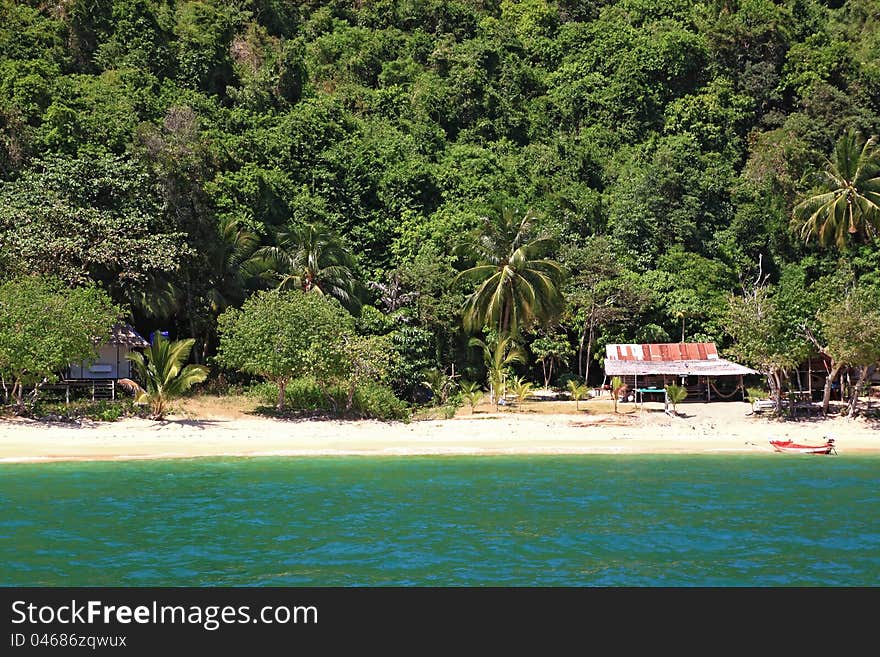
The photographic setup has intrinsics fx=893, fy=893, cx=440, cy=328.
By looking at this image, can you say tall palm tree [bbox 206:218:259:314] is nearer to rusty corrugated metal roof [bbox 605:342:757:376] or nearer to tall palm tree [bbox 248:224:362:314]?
tall palm tree [bbox 248:224:362:314]

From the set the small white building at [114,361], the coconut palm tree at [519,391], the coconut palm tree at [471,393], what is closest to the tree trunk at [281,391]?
the small white building at [114,361]

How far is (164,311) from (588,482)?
20.2m

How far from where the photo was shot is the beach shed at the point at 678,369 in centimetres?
3656

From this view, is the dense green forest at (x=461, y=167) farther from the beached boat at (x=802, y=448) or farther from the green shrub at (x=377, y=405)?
the beached boat at (x=802, y=448)

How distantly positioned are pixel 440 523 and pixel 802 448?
15.5 m

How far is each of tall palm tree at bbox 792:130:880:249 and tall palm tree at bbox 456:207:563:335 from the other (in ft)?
53.3

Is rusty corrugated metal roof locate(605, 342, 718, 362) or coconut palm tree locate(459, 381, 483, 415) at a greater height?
rusty corrugated metal roof locate(605, 342, 718, 362)

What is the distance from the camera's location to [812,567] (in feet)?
49.4

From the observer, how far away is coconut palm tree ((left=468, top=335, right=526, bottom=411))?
118 ft

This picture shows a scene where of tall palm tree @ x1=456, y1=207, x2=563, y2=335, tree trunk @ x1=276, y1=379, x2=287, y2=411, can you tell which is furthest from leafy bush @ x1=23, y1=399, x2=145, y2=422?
tall palm tree @ x1=456, y1=207, x2=563, y2=335

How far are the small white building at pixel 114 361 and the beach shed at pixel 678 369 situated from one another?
1915 cm

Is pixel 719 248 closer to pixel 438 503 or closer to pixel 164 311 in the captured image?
pixel 164 311
